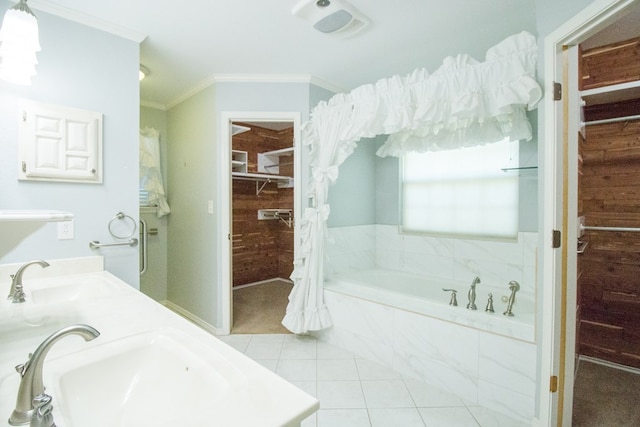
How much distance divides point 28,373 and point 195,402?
33cm

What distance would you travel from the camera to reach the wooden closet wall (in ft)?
6.56

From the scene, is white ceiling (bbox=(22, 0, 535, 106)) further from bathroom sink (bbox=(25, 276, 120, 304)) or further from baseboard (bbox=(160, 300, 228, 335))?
baseboard (bbox=(160, 300, 228, 335))

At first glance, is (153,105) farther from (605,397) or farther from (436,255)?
(605,397)

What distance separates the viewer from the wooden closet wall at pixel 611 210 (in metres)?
2.00

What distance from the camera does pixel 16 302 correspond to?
1217mm

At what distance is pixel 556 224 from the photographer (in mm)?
1369

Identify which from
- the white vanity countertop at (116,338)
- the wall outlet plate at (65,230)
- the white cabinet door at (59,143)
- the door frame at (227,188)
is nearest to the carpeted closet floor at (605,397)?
the white vanity countertop at (116,338)

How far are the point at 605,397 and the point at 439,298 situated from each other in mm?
1196

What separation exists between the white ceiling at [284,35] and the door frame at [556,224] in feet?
2.38

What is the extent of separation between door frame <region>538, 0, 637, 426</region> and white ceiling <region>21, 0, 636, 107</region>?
72cm

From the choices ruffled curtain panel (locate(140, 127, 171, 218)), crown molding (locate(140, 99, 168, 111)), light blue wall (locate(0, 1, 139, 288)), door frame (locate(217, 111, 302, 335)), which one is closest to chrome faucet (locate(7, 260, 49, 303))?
light blue wall (locate(0, 1, 139, 288))

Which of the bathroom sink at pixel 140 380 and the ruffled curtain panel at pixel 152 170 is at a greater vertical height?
the ruffled curtain panel at pixel 152 170

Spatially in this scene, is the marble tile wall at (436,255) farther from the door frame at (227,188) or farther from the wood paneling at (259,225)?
the wood paneling at (259,225)

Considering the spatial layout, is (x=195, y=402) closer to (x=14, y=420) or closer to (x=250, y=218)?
(x=14, y=420)
